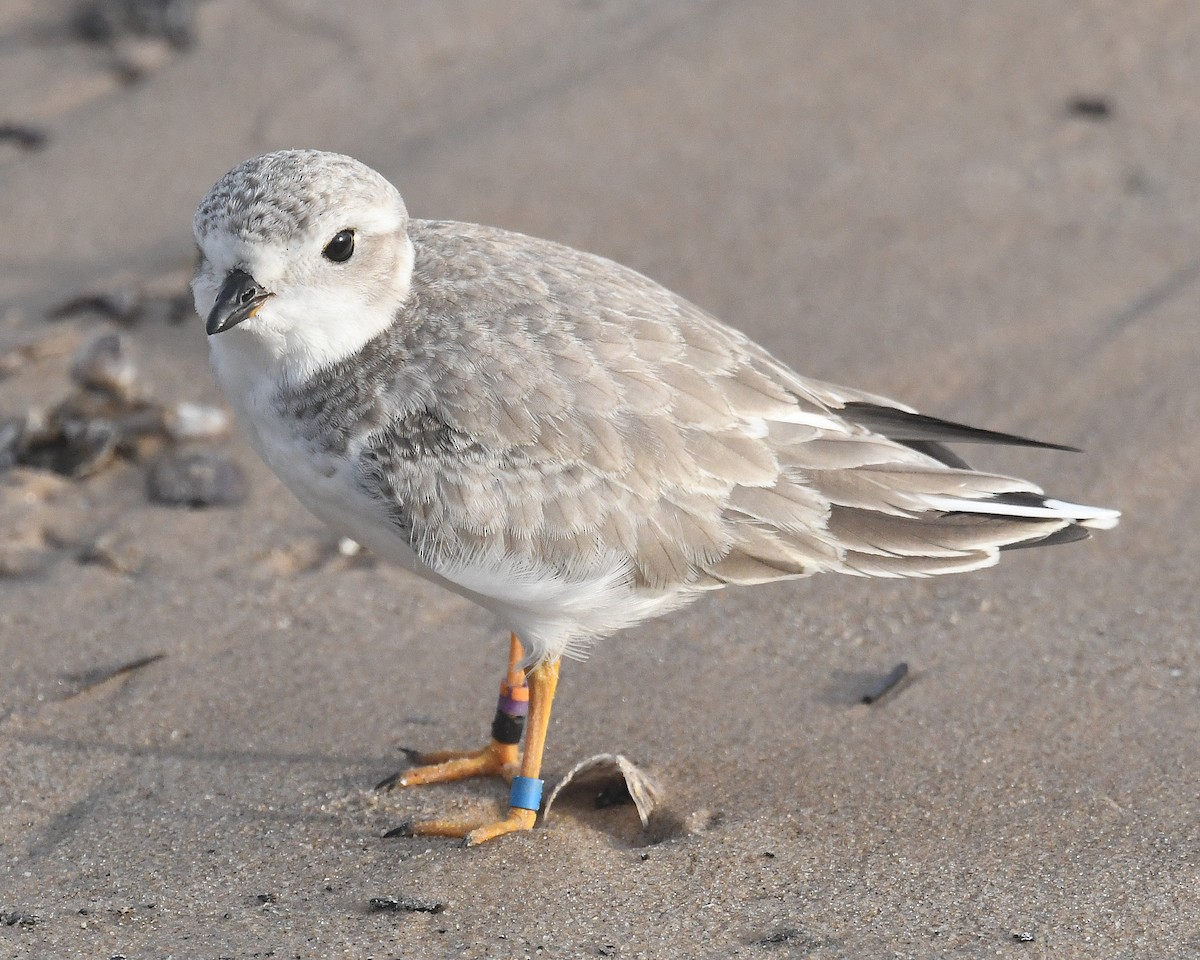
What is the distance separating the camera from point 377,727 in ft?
15.0

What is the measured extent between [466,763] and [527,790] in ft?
1.24

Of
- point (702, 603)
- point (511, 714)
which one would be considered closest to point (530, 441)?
point (511, 714)

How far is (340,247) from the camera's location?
4020 mm

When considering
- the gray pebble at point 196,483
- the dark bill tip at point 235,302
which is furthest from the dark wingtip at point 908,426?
the gray pebble at point 196,483

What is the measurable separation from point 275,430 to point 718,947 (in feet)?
6.02

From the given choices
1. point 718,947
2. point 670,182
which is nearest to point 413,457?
point 718,947

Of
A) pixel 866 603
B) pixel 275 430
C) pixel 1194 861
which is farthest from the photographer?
pixel 866 603

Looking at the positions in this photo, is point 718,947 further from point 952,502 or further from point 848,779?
point 952,502

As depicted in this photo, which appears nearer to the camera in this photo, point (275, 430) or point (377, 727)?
point (275, 430)

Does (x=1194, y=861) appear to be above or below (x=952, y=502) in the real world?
below

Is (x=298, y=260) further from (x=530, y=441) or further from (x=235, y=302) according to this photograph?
(x=530, y=441)

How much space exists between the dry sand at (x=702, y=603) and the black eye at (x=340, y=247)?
1.45 m

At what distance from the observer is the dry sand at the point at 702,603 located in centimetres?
370

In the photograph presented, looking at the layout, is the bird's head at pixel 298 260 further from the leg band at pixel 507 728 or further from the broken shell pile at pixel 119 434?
the broken shell pile at pixel 119 434
